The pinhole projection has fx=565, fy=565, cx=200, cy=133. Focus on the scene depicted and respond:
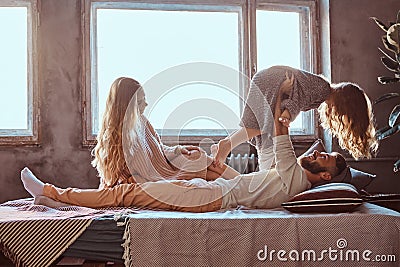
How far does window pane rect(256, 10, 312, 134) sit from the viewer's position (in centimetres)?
437

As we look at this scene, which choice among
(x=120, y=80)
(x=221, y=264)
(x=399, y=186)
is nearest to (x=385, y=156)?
(x=399, y=186)

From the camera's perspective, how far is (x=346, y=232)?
7.06 feet

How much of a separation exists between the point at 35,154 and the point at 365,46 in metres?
2.55

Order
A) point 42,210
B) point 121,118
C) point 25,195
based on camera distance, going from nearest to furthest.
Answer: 1. point 42,210
2. point 121,118
3. point 25,195

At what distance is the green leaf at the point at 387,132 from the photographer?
377cm

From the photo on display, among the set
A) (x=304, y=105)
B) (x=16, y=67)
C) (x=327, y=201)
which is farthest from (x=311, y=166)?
(x=16, y=67)

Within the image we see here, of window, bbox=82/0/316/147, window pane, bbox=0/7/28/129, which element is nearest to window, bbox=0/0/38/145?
window pane, bbox=0/7/28/129

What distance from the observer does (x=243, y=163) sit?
4004 mm

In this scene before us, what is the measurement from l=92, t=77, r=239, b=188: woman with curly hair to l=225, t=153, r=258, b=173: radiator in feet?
2.82

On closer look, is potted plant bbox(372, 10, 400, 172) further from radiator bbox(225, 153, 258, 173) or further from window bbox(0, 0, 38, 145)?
window bbox(0, 0, 38, 145)

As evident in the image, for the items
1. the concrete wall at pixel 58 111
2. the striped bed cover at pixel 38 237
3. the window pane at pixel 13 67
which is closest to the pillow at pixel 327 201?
the striped bed cover at pixel 38 237

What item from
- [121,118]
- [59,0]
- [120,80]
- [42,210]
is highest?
[59,0]

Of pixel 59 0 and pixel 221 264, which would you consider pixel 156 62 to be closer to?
pixel 59 0

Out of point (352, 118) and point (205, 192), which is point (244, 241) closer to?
point (205, 192)
